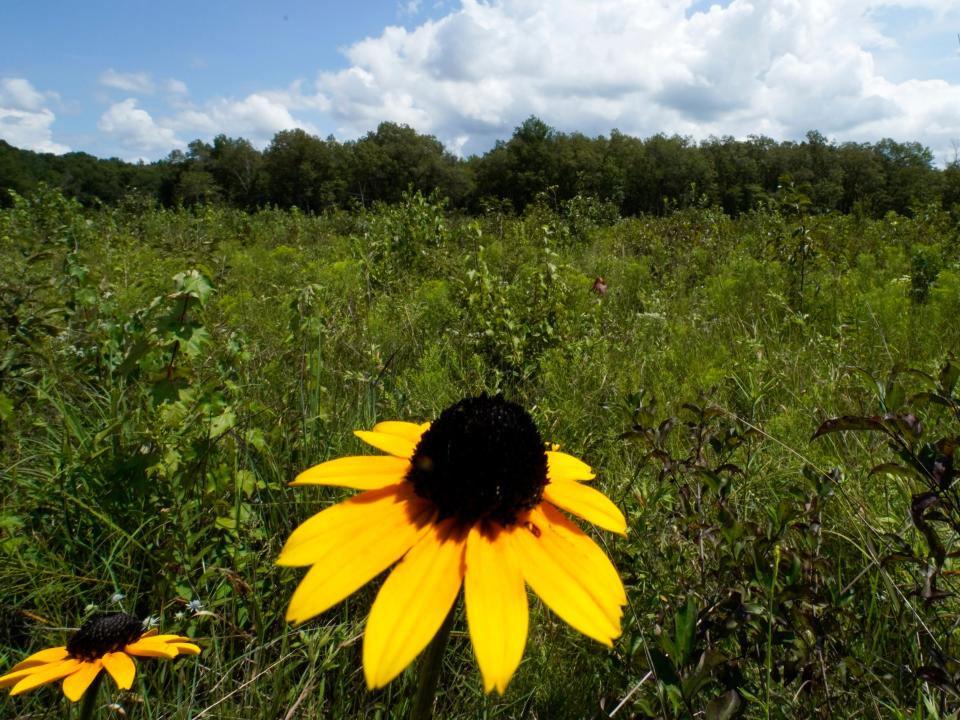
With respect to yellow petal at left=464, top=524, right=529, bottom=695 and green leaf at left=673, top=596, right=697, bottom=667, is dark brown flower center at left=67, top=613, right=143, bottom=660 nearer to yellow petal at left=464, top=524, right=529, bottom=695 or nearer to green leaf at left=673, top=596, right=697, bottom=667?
yellow petal at left=464, top=524, right=529, bottom=695

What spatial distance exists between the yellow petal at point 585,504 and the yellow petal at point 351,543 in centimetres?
17

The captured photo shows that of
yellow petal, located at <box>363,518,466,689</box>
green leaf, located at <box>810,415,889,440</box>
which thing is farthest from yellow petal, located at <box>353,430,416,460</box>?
green leaf, located at <box>810,415,889,440</box>

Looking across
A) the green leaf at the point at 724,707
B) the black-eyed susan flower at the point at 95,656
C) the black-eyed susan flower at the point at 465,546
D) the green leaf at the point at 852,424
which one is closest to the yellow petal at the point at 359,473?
the black-eyed susan flower at the point at 465,546

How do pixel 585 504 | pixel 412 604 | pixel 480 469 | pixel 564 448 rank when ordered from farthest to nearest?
pixel 564 448, pixel 585 504, pixel 480 469, pixel 412 604

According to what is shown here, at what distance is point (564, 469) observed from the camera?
800 millimetres

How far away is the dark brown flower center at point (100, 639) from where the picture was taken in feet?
2.87

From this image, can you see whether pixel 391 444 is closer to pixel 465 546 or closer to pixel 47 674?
pixel 465 546

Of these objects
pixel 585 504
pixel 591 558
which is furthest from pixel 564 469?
pixel 591 558

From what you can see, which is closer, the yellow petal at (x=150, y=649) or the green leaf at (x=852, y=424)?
the yellow petal at (x=150, y=649)

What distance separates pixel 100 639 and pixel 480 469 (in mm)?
733

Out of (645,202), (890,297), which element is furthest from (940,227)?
(645,202)

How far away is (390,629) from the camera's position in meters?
0.47

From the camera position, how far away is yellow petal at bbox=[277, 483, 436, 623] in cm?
50

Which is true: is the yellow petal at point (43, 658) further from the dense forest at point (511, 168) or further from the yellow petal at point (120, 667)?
the dense forest at point (511, 168)
